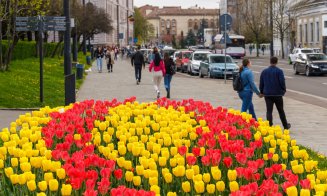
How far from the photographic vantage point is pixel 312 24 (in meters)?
85.3

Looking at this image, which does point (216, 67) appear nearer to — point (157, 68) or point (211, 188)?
point (157, 68)

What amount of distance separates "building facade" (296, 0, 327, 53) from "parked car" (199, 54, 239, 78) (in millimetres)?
35089

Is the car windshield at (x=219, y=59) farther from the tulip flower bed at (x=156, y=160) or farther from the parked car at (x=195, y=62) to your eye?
the tulip flower bed at (x=156, y=160)

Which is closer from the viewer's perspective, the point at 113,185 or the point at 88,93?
the point at 113,185

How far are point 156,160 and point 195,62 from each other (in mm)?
40031

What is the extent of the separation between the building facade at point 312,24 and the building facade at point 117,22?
94.4 feet

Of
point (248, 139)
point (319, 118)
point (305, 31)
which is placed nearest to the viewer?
point (248, 139)

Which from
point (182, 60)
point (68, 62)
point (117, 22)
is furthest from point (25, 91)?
point (117, 22)

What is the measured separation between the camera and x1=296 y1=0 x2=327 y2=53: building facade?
7944 centimetres

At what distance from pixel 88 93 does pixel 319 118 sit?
40.4 feet

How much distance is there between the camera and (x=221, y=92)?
2852 cm

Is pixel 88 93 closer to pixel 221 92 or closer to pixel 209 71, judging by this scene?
pixel 221 92

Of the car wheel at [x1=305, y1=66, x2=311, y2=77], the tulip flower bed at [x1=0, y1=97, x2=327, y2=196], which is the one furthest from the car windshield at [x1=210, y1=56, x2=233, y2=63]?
the tulip flower bed at [x1=0, y1=97, x2=327, y2=196]

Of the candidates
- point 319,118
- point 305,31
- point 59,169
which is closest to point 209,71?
point 319,118
